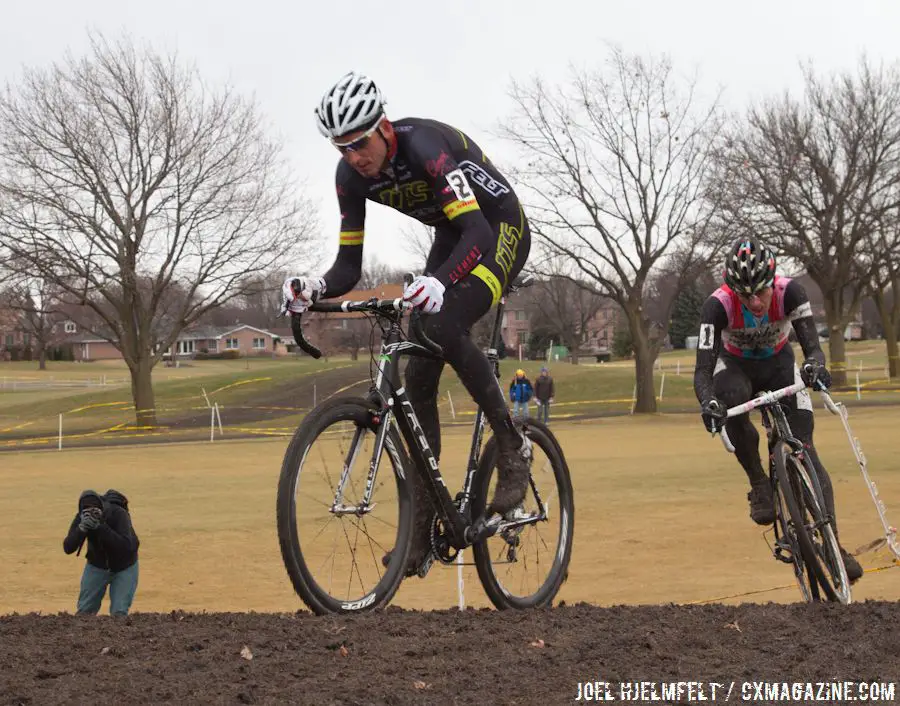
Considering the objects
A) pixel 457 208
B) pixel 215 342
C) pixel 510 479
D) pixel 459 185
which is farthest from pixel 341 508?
pixel 215 342

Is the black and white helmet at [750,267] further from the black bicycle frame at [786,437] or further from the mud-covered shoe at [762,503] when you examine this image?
the mud-covered shoe at [762,503]

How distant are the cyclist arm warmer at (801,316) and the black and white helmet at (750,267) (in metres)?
0.38

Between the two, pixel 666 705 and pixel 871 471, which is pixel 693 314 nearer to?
pixel 871 471

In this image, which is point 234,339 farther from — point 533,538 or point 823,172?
point 533,538

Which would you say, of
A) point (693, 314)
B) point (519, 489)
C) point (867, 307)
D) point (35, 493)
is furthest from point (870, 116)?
point (867, 307)

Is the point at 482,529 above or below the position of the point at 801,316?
below

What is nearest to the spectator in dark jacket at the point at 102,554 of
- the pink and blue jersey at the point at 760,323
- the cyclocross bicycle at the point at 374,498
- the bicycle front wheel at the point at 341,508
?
the cyclocross bicycle at the point at 374,498

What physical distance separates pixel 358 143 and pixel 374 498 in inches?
61.8

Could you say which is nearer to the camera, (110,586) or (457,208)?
(457,208)

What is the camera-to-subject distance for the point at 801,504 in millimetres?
6879

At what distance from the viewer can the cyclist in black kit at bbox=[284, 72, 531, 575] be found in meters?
4.75

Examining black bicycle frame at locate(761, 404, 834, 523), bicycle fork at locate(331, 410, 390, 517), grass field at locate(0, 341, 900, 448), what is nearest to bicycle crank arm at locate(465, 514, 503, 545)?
bicycle fork at locate(331, 410, 390, 517)

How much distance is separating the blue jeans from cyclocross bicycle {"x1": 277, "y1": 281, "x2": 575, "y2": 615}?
468 cm

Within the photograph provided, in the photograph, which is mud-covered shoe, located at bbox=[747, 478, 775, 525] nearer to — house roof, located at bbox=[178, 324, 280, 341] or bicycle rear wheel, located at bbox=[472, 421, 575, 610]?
bicycle rear wheel, located at bbox=[472, 421, 575, 610]
